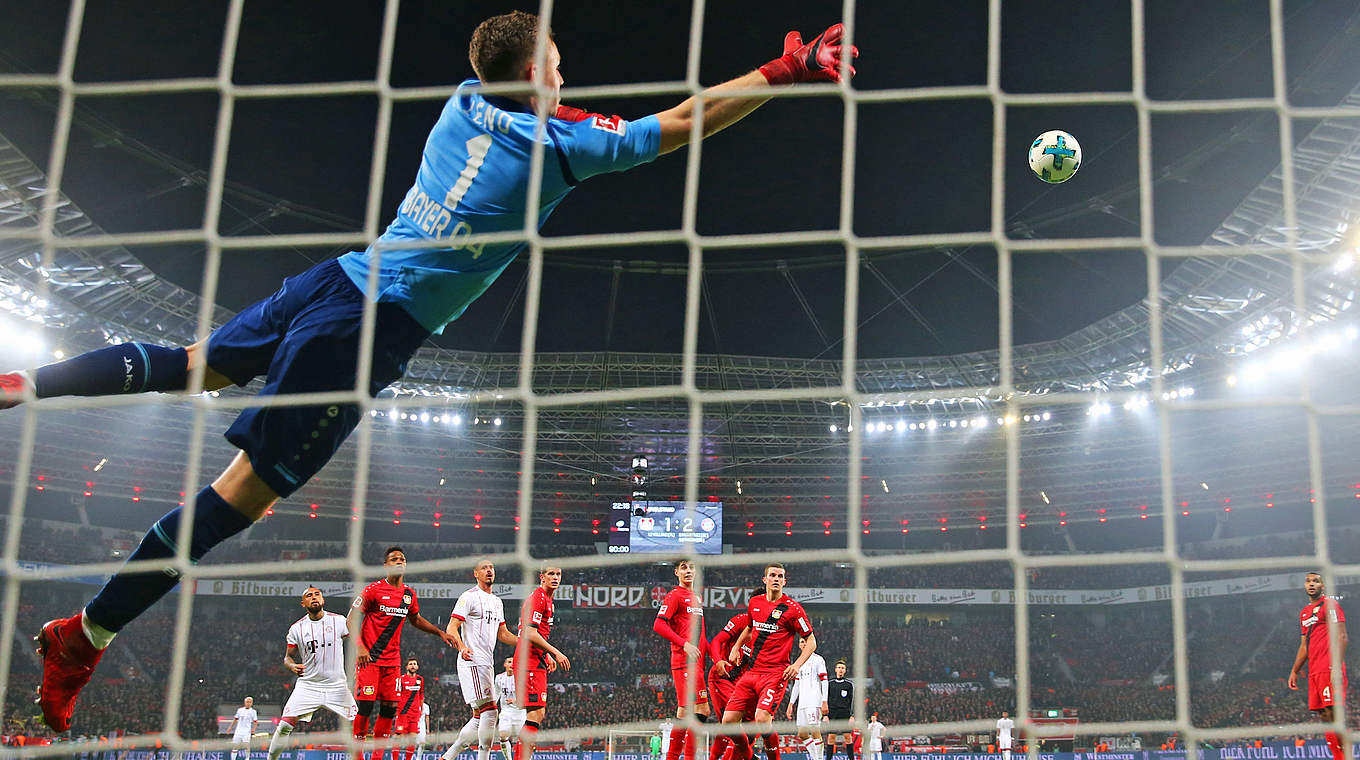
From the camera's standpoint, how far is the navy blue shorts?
2725 millimetres

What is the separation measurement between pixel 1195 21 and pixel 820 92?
8.13m

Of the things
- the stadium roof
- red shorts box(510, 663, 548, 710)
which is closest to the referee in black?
the stadium roof

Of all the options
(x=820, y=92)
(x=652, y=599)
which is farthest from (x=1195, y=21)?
(x=652, y=599)

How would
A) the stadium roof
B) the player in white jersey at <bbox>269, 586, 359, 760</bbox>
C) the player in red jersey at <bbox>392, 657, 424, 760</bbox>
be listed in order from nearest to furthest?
the player in white jersey at <bbox>269, 586, 359, 760</bbox>
the player in red jersey at <bbox>392, 657, 424, 760</bbox>
the stadium roof

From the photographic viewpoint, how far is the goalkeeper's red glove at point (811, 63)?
2.62 m

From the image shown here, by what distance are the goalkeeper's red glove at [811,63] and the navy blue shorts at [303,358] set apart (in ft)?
4.15

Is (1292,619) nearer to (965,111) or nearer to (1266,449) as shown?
(1266,449)

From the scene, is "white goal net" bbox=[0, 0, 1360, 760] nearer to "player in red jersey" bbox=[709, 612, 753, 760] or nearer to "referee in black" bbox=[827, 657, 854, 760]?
"referee in black" bbox=[827, 657, 854, 760]

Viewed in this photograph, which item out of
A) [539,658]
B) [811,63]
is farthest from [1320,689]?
[811,63]

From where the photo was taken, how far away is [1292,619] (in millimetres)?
24297

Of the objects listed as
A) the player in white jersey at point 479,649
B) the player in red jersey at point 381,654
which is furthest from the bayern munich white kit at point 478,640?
the player in red jersey at point 381,654

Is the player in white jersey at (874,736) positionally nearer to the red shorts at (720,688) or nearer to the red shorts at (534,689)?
the red shorts at (720,688)

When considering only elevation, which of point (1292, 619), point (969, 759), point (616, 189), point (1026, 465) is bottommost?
point (969, 759)

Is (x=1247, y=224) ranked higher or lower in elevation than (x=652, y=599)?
higher
